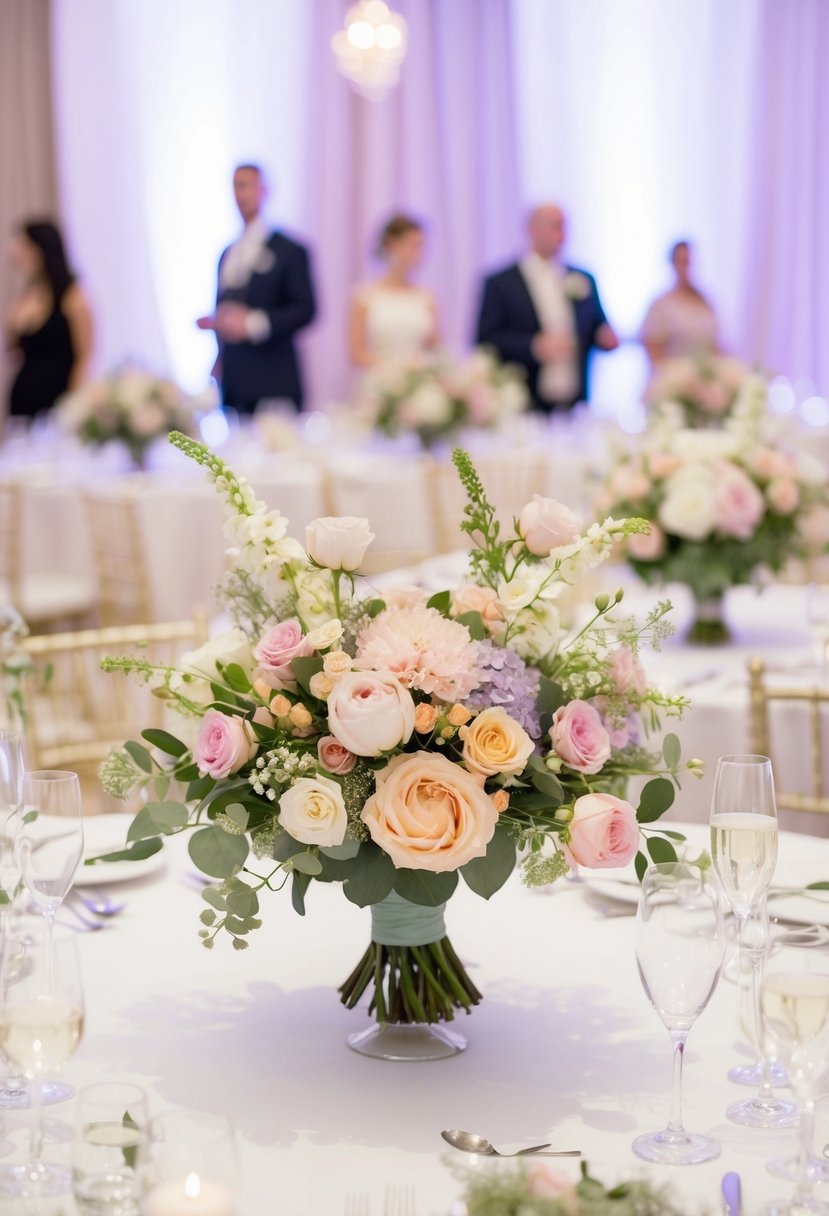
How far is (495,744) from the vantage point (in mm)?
1365

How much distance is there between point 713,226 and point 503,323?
3160 millimetres

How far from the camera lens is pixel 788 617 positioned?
148 inches

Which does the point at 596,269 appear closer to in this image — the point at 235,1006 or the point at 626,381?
the point at 626,381

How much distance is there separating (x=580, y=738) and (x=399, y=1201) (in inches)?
16.7

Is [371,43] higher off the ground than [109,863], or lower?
higher

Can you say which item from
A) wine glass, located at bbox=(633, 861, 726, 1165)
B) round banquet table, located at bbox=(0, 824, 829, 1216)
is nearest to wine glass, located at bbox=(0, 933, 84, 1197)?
round banquet table, located at bbox=(0, 824, 829, 1216)

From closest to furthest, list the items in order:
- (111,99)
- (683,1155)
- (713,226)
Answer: (683,1155)
(111,99)
(713,226)

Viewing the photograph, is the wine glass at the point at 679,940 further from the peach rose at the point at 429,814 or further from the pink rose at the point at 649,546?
the pink rose at the point at 649,546

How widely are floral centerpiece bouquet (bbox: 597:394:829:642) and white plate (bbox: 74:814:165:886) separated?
4.79ft

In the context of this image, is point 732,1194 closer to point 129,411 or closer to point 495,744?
point 495,744

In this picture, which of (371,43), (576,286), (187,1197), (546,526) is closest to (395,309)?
(576,286)

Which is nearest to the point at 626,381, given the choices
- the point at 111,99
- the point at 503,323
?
the point at 503,323

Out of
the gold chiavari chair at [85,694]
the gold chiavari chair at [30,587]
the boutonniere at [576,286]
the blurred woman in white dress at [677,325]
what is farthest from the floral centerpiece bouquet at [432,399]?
the gold chiavari chair at [85,694]

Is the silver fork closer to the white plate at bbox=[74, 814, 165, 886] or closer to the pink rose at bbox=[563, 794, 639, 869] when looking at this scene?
the pink rose at bbox=[563, 794, 639, 869]
